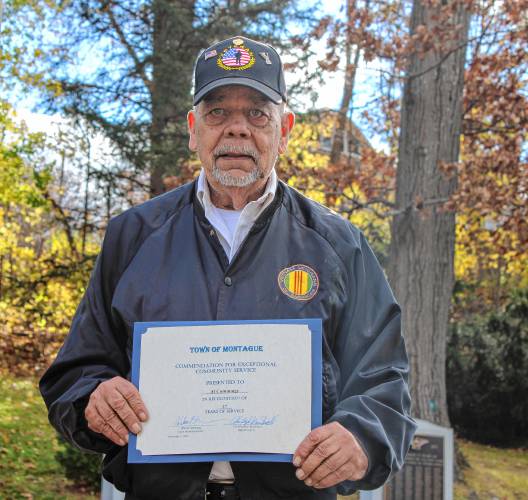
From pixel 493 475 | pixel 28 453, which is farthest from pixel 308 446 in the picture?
pixel 493 475

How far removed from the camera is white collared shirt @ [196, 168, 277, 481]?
2336mm

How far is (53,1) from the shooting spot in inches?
452

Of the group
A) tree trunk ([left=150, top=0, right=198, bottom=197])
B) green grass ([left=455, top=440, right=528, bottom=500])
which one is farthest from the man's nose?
tree trunk ([left=150, top=0, right=198, bottom=197])

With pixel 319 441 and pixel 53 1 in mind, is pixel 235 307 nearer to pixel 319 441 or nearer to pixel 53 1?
pixel 319 441

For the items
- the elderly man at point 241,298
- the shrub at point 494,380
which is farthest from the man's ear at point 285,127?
the shrub at point 494,380

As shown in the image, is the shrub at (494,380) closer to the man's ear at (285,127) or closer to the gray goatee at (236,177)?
the man's ear at (285,127)

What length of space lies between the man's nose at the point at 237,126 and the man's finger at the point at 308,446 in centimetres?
106

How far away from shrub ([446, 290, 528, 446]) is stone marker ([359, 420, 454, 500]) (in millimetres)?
6755

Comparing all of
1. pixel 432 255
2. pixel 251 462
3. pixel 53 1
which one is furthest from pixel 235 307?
Answer: pixel 53 1

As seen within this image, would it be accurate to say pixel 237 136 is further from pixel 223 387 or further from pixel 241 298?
pixel 223 387

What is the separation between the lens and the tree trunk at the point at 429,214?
25.0 feet

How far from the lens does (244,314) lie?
2.15 meters

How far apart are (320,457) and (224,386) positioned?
1.16 feet

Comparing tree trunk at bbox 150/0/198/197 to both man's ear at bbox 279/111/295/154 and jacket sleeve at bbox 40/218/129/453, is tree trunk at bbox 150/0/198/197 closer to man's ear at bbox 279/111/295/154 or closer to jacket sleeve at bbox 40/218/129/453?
man's ear at bbox 279/111/295/154
